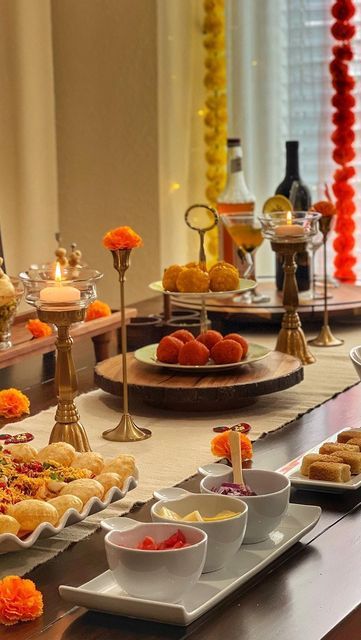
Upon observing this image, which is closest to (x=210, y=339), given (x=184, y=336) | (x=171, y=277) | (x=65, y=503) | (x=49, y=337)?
(x=184, y=336)

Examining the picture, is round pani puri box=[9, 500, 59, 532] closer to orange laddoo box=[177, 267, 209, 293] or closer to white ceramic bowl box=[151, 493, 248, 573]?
white ceramic bowl box=[151, 493, 248, 573]

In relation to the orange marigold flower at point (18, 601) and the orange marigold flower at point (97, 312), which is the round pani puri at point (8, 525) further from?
the orange marigold flower at point (97, 312)

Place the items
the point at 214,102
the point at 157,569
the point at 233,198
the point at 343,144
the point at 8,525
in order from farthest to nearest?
1. the point at 214,102
2. the point at 343,144
3. the point at 233,198
4. the point at 8,525
5. the point at 157,569

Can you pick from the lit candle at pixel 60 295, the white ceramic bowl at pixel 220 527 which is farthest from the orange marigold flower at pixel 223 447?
the white ceramic bowl at pixel 220 527

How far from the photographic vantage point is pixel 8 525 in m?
1.18

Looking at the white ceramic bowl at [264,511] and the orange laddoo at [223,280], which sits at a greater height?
the orange laddoo at [223,280]

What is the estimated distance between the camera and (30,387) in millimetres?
2102

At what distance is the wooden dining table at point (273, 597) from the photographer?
103cm

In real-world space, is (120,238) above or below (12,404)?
above

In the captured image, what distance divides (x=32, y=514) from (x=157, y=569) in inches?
8.8

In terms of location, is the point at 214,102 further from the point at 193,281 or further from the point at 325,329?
the point at 193,281

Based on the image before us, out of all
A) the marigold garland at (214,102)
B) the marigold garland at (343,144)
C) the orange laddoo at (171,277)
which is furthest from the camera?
the marigold garland at (214,102)

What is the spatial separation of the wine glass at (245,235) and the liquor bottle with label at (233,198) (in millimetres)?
121

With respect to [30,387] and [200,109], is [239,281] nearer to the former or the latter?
[30,387]
